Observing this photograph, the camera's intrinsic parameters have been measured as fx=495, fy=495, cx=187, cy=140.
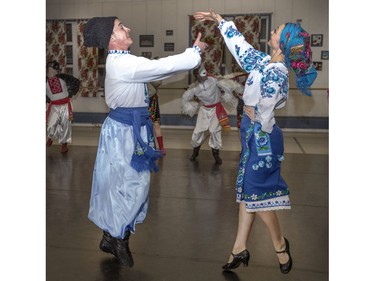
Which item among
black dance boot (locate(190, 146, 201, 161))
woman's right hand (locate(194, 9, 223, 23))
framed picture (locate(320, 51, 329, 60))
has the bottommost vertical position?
black dance boot (locate(190, 146, 201, 161))

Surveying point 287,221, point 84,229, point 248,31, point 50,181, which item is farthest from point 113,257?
point 248,31

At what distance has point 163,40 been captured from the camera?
9.82m

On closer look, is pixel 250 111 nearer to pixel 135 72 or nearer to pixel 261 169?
pixel 261 169

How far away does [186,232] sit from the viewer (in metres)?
3.47

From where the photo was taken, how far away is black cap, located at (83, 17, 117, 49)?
275 centimetres

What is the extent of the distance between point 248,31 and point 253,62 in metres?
6.89

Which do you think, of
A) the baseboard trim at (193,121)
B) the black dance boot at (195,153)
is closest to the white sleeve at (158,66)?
the black dance boot at (195,153)

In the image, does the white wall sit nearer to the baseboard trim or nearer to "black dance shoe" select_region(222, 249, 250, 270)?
the baseboard trim

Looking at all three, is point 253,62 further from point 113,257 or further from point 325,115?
point 325,115

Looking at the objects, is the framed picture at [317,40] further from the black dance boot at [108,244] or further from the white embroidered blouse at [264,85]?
the black dance boot at [108,244]

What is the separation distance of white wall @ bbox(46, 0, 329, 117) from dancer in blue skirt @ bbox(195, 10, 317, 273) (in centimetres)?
689

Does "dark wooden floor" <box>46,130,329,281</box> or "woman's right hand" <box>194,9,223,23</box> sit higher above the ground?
"woman's right hand" <box>194,9,223,23</box>

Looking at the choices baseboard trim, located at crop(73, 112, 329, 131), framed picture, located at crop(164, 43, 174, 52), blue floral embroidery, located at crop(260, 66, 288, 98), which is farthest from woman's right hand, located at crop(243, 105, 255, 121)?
framed picture, located at crop(164, 43, 174, 52)

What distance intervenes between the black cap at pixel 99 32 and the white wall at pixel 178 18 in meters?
6.91
